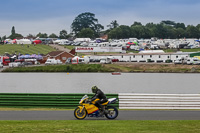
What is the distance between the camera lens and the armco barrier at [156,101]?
2389 centimetres

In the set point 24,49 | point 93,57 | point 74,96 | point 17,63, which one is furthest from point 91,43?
point 74,96

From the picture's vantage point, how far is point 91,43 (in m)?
140

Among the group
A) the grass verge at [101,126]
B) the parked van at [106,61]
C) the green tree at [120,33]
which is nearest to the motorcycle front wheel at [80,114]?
the grass verge at [101,126]

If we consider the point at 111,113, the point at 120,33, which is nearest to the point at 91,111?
the point at 111,113

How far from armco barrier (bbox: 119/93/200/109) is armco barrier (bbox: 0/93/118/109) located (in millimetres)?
2221

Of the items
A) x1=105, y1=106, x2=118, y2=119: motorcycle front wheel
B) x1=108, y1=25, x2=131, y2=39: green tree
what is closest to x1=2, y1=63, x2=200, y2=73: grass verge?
x1=105, y1=106, x2=118, y2=119: motorcycle front wheel

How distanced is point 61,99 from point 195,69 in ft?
203

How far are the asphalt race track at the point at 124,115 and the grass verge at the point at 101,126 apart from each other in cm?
201

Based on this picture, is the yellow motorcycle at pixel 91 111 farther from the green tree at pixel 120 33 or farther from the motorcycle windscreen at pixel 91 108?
the green tree at pixel 120 33

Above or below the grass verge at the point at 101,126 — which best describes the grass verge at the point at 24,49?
above

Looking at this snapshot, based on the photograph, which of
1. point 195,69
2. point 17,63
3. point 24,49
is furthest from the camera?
point 24,49

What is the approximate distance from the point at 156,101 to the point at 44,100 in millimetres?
6439

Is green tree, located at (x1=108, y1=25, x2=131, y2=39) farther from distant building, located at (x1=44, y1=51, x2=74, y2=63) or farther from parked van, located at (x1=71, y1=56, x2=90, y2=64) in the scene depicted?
parked van, located at (x1=71, y1=56, x2=90, y2=64)

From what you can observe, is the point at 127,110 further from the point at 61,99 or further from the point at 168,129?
the point at 168,129
